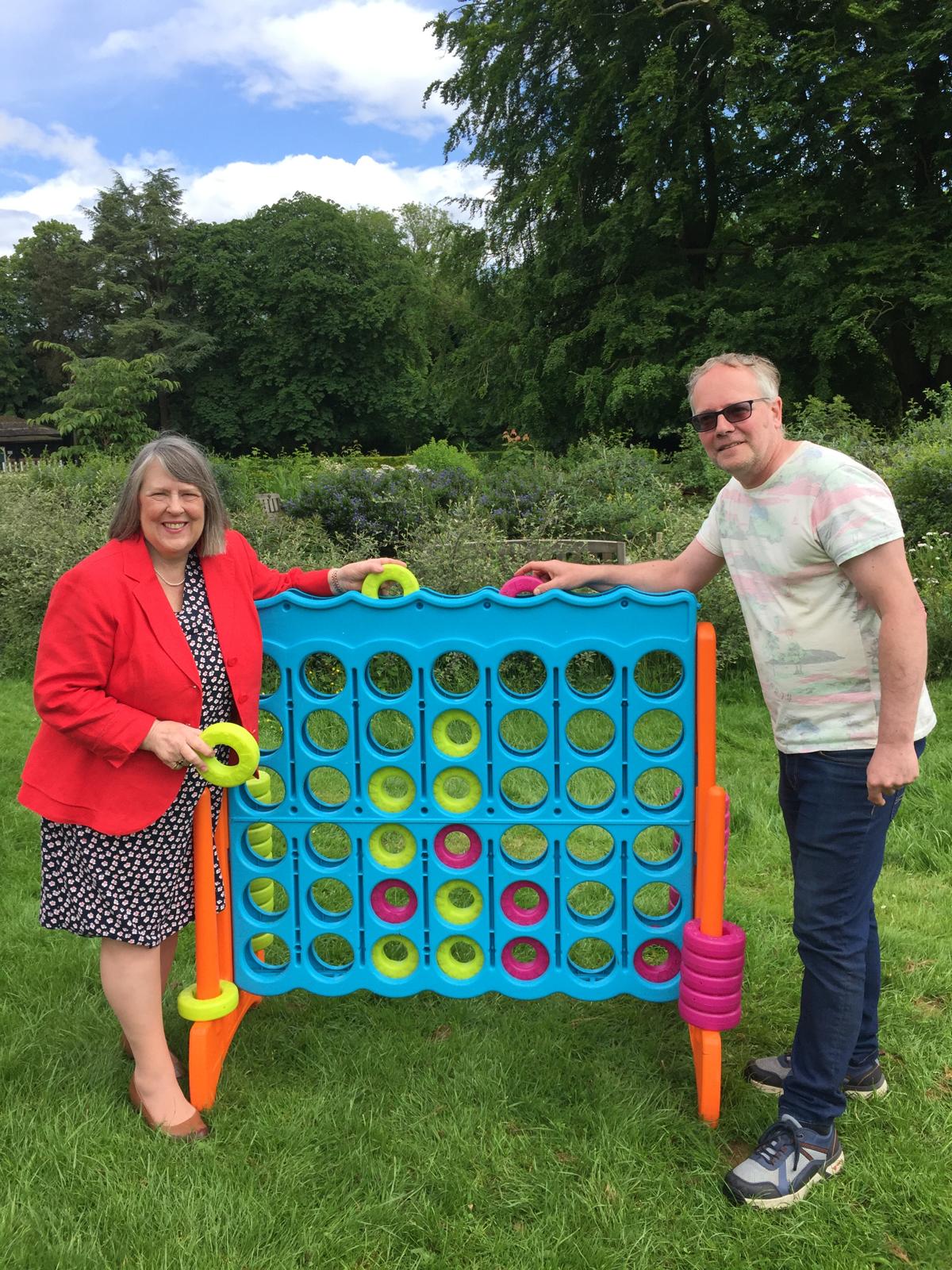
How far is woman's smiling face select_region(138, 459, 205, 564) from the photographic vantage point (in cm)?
241

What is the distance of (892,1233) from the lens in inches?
87.0

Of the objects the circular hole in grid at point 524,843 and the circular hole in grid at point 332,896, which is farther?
the circular hole in grid at point 524,843

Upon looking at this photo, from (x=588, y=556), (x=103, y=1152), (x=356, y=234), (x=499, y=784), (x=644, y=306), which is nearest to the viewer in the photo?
(x=103, y=1152)

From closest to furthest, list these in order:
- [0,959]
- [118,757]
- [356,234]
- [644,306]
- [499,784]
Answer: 1. [118,757]
2. [499,784]
3. [0,959]
4. [644,306]
5. [356,234]

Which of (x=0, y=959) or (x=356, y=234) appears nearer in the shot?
(x=0, y=959)

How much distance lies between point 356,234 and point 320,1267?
163 feet

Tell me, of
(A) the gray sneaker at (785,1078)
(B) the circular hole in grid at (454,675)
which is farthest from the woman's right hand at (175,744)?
(B) the circular hole in grid at (454,675)

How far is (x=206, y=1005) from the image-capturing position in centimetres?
267

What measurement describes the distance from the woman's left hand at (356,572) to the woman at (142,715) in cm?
33

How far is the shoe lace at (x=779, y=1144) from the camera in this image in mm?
2332

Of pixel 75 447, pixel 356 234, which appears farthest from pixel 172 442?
pixel 356 234

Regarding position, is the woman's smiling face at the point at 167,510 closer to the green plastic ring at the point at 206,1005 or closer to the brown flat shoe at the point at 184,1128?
the green plastic ring at the point at 206,1005

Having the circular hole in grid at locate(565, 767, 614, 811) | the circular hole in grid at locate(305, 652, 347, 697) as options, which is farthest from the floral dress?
the circular hole in grid at locate(305, 652, 347, 697)

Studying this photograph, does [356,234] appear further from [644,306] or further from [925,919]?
[925,919]
